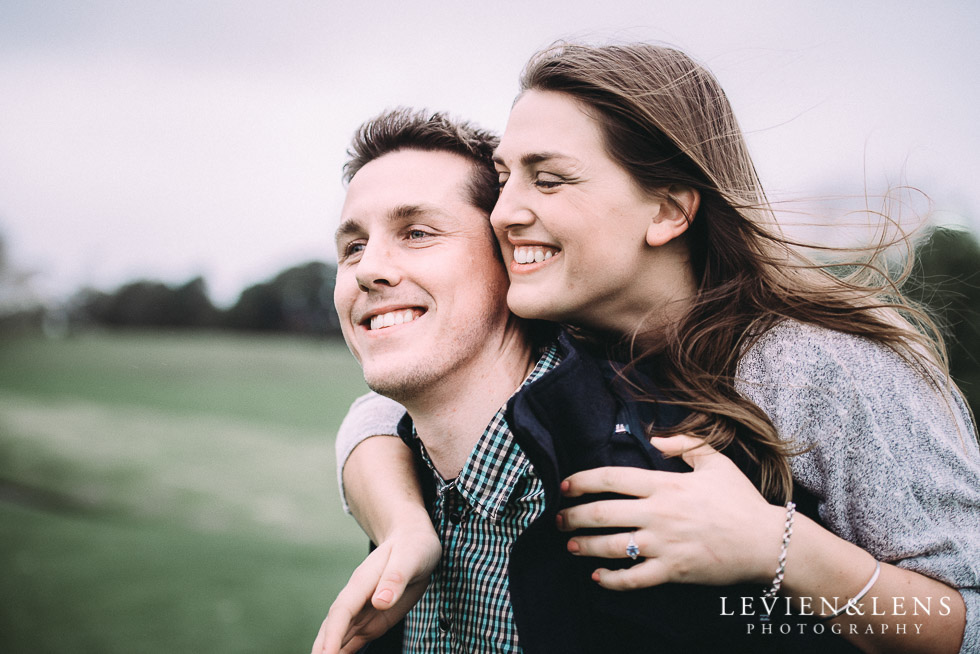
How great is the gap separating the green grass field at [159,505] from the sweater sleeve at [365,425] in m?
5.76

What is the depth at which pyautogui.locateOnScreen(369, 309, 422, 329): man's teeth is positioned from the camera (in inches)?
94.9

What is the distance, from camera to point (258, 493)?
51.8 feet

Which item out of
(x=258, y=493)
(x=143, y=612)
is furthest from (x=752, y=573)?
(x=258, y=493)

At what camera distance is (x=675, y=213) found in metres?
2.43

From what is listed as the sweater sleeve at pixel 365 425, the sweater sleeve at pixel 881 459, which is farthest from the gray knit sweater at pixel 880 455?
the sweater sleeve at pixel 365 425

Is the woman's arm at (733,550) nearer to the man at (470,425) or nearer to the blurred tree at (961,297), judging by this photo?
the man at (470,425)

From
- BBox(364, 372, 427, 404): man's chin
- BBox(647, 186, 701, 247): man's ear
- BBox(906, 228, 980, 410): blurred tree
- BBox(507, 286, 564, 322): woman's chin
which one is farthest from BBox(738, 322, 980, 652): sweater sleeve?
BBox(906, 228, 980, 410): blurred tree

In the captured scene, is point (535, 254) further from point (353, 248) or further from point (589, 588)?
point (589, 588)

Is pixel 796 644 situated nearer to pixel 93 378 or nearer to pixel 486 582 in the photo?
pixel 486 582

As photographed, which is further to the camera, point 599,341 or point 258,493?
point 258,493

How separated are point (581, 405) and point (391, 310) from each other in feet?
2.54

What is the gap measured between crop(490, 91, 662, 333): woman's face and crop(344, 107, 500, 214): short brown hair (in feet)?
0.84

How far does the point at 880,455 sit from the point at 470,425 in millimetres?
1213

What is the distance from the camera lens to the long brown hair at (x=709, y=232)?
89.4 inches
